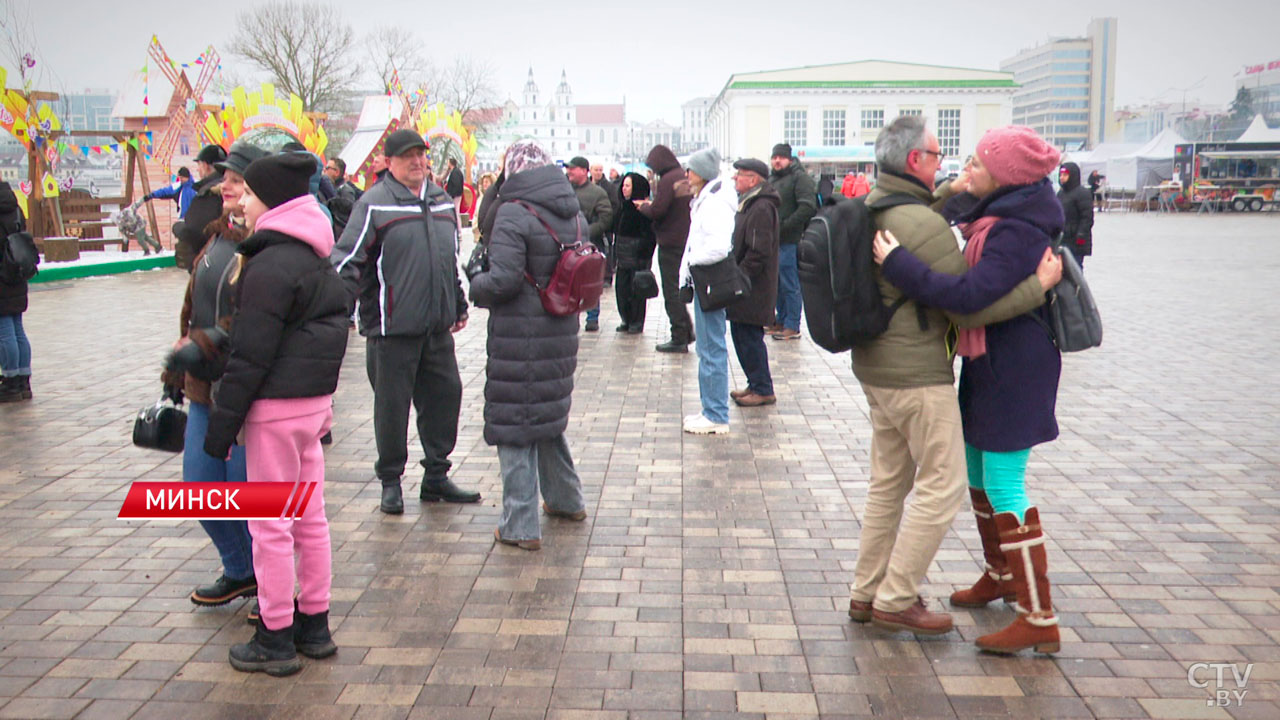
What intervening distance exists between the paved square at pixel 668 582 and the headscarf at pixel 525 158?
173 cm

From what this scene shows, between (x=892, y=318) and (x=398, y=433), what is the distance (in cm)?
275

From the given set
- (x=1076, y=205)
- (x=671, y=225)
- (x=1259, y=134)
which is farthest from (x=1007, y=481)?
(x=1259, y=134)

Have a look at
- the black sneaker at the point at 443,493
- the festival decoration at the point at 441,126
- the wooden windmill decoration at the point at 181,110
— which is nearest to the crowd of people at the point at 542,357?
the black sneaker at the point at 443,493

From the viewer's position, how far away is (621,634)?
13.0ft

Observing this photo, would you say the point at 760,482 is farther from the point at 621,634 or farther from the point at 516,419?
the point at 621,634

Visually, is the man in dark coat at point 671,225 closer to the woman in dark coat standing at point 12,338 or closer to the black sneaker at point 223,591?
the woman in dark coat standing at point 12,338

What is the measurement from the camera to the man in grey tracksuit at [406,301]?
525cm

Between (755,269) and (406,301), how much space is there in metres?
3.14

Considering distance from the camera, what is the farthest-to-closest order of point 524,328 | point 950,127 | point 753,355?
point 950,127 < point 753,355 < point 524,328

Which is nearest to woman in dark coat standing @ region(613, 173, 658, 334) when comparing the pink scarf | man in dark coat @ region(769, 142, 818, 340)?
man in dark coat @ region(769, 142, 818, 340)

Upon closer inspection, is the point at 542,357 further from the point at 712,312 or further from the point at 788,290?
the point at 788,290

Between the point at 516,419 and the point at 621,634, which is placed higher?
the point at 516,419

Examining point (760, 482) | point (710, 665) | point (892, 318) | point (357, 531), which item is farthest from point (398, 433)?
point (892, 318)

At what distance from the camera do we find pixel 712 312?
24.2 ft
